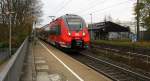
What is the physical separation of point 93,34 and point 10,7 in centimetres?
2887

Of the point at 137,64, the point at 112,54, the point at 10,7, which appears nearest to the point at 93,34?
the point at 10,7

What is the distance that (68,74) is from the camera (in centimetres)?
1490

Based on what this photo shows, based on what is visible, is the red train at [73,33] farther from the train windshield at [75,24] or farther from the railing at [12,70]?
the railing at [12,70]

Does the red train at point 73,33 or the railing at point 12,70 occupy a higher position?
the red train at point 73,33

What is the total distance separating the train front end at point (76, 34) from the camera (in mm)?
25891

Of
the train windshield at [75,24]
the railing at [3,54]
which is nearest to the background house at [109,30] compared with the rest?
the railing at [3,54]

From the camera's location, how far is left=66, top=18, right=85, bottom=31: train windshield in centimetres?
2648

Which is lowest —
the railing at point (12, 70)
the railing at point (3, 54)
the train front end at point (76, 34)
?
the railing at point (3, 54)

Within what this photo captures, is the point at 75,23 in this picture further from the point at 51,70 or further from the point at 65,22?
the point at 51,70

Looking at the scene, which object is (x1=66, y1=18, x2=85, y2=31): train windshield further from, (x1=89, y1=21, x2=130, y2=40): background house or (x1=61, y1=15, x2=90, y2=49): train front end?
(x1=89, y1=21, x2=130, y2=40): background house

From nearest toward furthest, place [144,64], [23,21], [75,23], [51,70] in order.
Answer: [51,70] → [144,64] → [75,23] → [23,21]

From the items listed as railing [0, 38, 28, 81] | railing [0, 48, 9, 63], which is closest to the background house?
railing [0, 48, 9, 63]

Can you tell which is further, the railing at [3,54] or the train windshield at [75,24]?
the railing at [3,54]

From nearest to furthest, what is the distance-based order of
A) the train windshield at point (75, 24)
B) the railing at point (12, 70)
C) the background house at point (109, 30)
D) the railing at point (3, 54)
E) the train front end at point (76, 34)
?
the railing at point (12, 70), the train front end at point (76, 34), the train windshield at point (75, 24), the railing at point (3, 54), the background house at point (109, 30)
